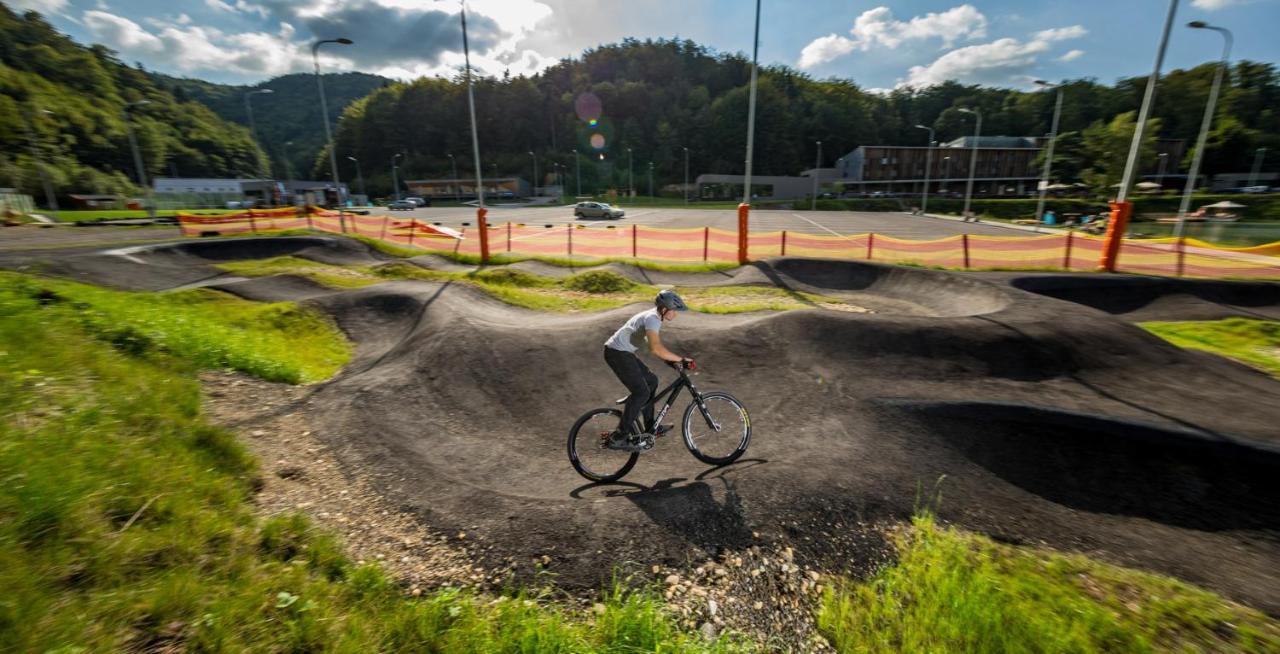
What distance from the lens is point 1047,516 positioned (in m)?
6.00

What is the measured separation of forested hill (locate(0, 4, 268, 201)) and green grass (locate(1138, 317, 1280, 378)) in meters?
101

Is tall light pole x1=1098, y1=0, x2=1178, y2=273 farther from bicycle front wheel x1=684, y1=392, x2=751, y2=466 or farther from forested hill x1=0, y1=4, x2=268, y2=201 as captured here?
forested hill x1=0, y1=4, x2=268, y2=201

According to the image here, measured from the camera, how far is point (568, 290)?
58.0ft

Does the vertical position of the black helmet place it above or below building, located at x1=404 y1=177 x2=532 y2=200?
below

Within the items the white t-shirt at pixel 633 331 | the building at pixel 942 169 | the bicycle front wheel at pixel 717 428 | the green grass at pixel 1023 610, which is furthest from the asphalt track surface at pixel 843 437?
the building at pixel 942 169

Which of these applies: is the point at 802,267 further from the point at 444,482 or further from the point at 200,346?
the point at 200,346

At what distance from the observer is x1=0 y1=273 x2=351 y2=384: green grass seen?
7754mm

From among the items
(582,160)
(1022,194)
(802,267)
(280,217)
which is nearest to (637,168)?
(582,160)

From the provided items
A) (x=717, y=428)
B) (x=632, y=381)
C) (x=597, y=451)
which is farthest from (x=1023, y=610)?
(x=597, y=451)

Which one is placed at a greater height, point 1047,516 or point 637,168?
point 637,168

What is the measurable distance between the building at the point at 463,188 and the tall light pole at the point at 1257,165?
147m

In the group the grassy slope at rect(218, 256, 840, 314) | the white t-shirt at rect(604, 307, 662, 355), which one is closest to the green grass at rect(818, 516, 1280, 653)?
the white t-shirt at rect(604, 307, 662, 355)

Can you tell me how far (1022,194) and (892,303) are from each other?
400 ft

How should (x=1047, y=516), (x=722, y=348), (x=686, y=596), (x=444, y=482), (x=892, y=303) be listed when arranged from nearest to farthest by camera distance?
(x=686, y=596), (x=1047, y=516), (x=444, y=482), (x=722, y=348), (x=892, y=303)
